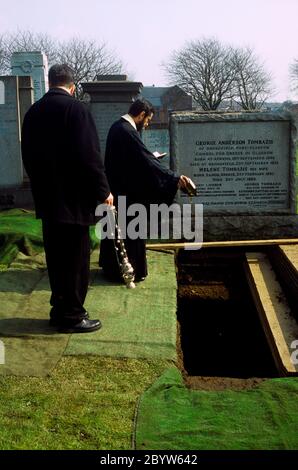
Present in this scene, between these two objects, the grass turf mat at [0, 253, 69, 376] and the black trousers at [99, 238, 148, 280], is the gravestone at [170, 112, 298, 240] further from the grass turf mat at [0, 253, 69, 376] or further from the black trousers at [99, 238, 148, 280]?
the grass turf mat at [0, 253, 69, 376]

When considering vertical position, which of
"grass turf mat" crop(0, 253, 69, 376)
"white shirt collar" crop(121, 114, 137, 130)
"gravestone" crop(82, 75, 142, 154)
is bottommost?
"grass turf mat" crop(0, 253, 69, 376)

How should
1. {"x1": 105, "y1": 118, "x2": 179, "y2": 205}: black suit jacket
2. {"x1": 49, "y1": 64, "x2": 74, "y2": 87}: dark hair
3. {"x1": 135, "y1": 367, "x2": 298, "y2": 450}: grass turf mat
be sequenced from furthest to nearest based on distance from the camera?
1. {"x1": 105, "y1": 118, "x2": 179, "y2": 205}: black suit jacket
2. {"x1": 49, "y1": 64, "x2": 74, "y2": 87}: dark hair
3. {"x1": 135, "y1": 367, "x2": 298, "y2": 450}: grass turf mat

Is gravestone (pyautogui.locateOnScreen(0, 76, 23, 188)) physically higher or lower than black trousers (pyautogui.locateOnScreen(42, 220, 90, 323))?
higher

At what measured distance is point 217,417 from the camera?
2.78 meters

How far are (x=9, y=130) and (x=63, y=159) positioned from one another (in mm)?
7416

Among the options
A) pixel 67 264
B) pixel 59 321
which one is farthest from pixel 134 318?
pixel 67 264

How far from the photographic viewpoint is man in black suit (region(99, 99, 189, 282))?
5.11m

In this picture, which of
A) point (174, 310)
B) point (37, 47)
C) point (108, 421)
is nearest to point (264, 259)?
point (174, 310)

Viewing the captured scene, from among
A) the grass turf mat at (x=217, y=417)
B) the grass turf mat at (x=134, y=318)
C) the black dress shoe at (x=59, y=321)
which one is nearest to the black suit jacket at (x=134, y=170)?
the grass turf mat at (x=134, y=318)

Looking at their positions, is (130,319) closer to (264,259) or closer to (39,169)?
(39,169)

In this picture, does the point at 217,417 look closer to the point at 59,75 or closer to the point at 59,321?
the point at 59,321

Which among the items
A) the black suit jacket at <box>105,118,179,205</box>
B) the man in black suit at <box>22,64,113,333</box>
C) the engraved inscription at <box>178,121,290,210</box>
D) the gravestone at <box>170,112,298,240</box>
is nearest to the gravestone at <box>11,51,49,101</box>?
the gravestone at <box>170,112,298,240</box>

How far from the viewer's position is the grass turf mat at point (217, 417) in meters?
2.54

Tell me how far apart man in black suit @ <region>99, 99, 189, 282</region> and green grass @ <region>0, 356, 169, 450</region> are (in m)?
1.93
